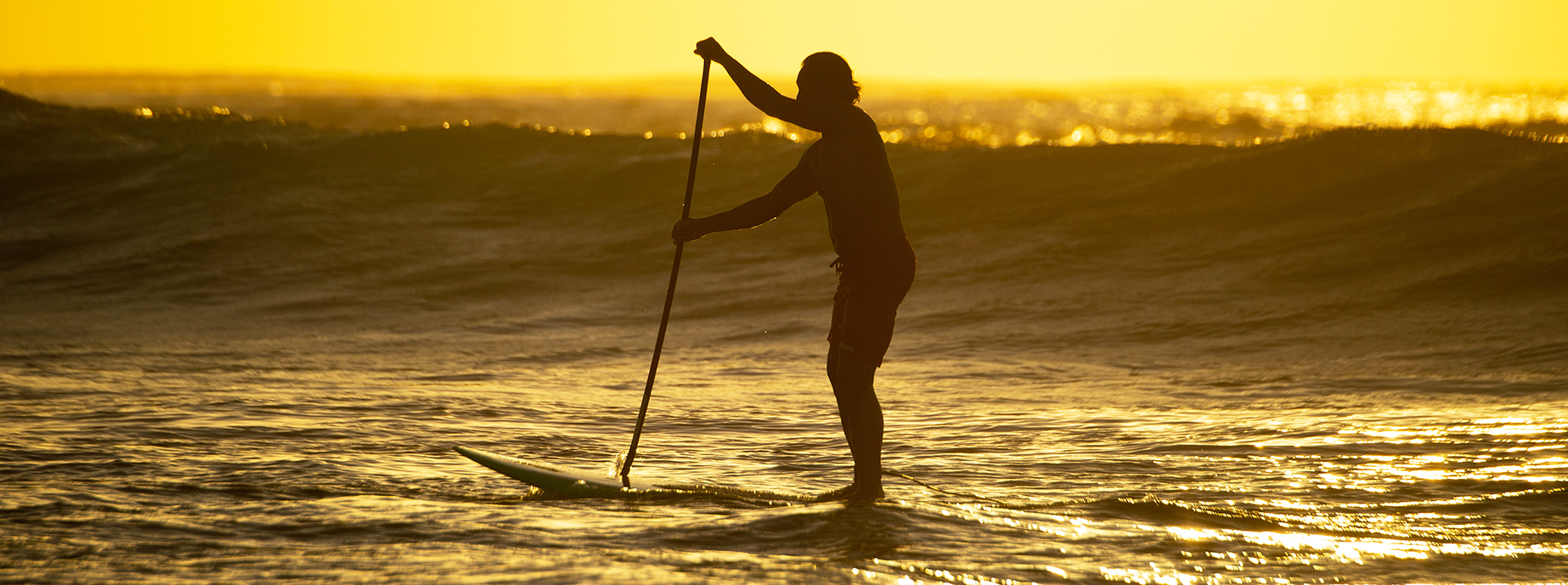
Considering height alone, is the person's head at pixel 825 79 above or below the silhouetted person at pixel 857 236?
above

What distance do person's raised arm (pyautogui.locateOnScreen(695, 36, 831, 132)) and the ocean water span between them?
1189 millimetres

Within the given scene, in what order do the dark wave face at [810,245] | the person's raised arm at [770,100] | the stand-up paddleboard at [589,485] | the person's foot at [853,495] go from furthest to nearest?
the dark wave face at [810,245] → the stand-up paddleboard at [589,485] → the person's foot at [853,495] → the person's raised arm at [770,100]

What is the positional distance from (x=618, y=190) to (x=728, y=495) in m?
10.4

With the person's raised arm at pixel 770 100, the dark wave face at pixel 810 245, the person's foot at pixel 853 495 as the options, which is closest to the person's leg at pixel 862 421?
the person's foot at pixel 853 495

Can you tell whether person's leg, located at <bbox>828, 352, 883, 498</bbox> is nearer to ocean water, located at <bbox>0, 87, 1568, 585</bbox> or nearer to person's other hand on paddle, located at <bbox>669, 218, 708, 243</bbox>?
ocean water, located at <bbox>0, 87, 1568, 585</bbox>

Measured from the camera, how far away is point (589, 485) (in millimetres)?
4445

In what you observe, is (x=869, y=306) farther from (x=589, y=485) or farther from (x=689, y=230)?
(x=589, y=485)

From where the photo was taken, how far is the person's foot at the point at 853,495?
167 inches

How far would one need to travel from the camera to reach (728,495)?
14.3 feet

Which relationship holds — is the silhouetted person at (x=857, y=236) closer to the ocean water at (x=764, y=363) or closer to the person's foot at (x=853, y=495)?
the person's foot at (x=853, y=495)

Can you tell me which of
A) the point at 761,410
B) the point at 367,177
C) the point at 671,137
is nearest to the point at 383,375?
the point at 761,410

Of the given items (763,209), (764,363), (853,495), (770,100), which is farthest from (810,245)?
(770,100)

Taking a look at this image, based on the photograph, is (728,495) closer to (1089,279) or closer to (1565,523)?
(1565,523)

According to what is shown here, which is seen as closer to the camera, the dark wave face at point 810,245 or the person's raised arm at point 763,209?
the person's raised arm at point 763,209
